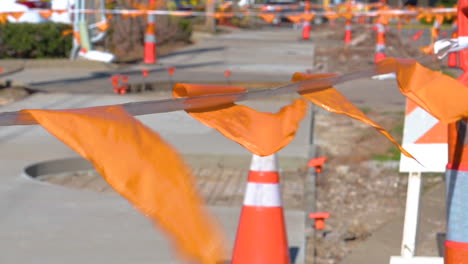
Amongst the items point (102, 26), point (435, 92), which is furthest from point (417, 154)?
point (102, 26)

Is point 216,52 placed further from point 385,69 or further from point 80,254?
point 385,69

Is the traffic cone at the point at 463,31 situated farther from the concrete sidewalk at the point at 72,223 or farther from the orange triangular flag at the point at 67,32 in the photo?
the orange triangular flag at the point at 67,32

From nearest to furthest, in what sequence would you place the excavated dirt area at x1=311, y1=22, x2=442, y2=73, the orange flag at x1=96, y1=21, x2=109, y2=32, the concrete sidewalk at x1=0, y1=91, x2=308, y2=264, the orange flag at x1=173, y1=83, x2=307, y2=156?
the orange flag at x1=173, y1=83, x2=307, y2=156 < the concrete sidewalk at x1=0, y1=91, x2=308, y2=264 < the orange flag at x1=96, y1=21, x2=109, y2=32 < the excavated dirt area at x1=311, y1=22, x2=442, y2=73

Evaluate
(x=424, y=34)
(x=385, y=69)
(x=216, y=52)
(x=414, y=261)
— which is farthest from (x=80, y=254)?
(x=424, y=34)

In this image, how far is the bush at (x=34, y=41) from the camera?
18.5 metres

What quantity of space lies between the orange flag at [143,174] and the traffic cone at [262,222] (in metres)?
2.08

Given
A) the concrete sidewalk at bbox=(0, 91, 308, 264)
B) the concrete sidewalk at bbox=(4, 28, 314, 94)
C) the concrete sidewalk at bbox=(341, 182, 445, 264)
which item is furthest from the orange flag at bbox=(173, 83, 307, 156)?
the concrete sidewalk at bbox=(4, 28, 314, 94)

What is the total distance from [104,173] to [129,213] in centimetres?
416

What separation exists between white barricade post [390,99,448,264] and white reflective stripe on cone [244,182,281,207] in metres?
0.68

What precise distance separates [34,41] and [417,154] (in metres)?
15.4

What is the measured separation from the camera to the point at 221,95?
2881 mm

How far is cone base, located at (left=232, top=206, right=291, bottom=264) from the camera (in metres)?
4.35

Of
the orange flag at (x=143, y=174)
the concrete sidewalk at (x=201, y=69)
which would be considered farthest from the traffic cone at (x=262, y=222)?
the concrete sidewalk at (x=201, y=69)

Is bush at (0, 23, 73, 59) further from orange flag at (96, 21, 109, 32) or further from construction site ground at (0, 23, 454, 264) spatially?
construction site ground at (0, 23, 454, 264)
